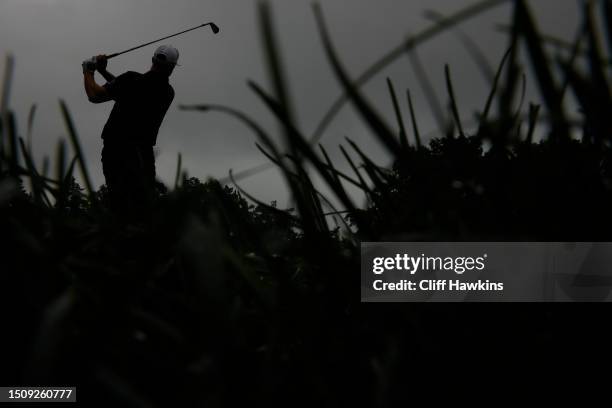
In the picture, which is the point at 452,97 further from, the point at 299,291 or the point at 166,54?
the point at 166,54

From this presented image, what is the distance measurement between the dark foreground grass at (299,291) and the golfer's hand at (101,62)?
6.23m

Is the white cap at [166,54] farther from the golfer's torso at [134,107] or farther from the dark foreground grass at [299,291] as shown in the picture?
the dark foreground grass at [299,291]

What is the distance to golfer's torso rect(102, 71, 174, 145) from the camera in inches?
210

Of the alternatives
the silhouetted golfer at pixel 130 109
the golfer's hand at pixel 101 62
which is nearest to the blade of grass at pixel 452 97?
the silhouetted golfer at pixel 130 109

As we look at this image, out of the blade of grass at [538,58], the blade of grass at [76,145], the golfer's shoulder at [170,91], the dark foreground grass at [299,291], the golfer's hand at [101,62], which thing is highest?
the golfer's hand at [101,62]

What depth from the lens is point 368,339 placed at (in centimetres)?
46

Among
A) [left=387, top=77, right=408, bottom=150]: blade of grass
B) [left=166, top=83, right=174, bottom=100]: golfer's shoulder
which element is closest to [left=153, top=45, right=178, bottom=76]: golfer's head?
[left=166, top=83, right=174, bottom=100]: golfer's shoulder

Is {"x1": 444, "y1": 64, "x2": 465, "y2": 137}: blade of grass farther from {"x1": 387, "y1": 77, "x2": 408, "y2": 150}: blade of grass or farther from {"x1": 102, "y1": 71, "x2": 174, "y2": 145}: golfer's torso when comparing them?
{"x1": 102, "y1": 71, "x2": 174, "y2": 145}: golfer's torso

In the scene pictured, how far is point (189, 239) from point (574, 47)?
1.16 ft

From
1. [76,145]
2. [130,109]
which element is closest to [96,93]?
[130,109]

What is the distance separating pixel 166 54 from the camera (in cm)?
578

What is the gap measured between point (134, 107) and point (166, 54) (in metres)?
0.75

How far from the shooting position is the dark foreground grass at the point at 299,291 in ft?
1.21

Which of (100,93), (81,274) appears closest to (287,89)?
(81,274)
